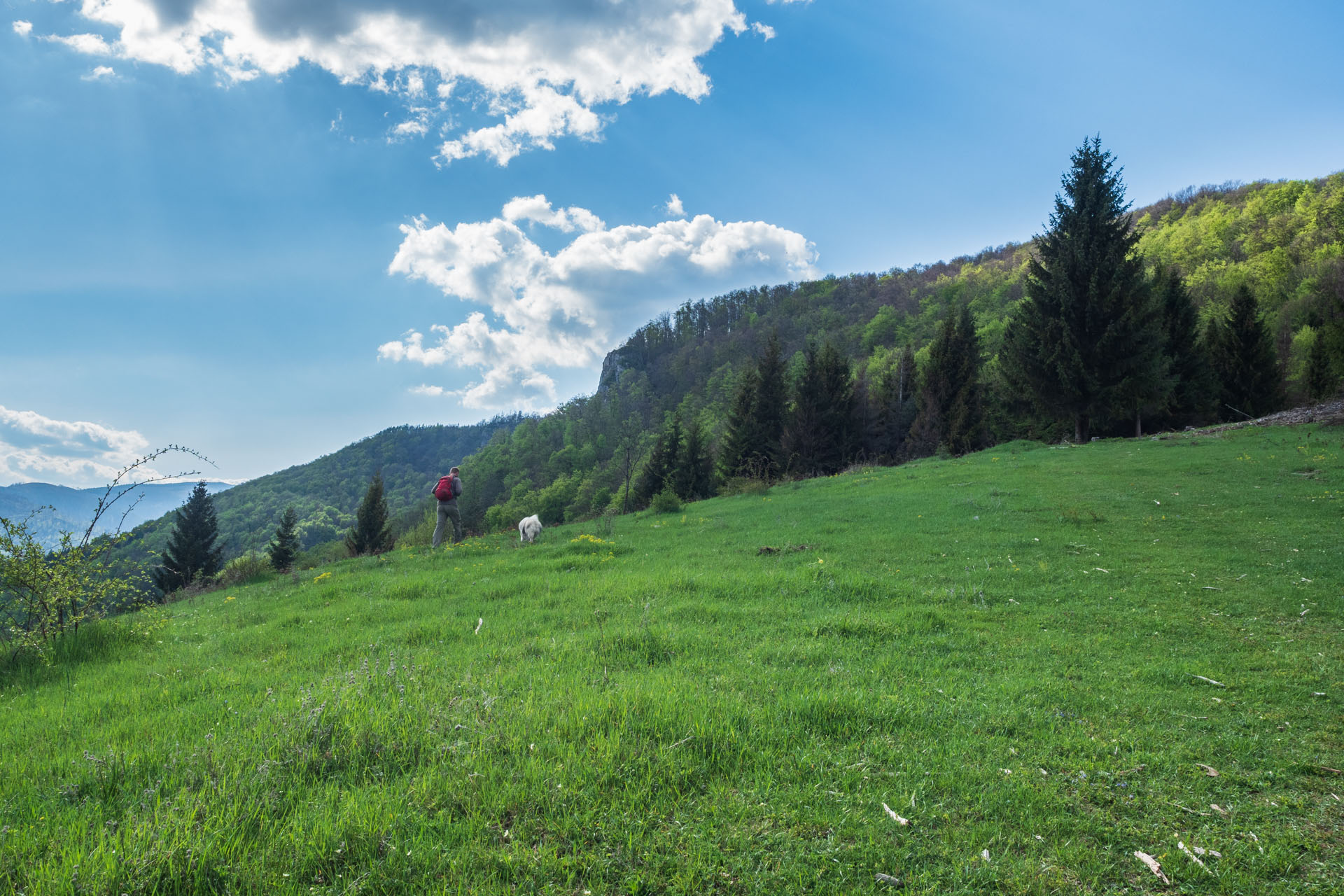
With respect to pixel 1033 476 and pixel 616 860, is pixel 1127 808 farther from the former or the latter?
pixel 1033 476

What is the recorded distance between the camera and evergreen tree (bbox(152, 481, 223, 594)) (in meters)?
42.8

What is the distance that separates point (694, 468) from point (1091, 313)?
23.9 meters

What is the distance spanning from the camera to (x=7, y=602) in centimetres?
623

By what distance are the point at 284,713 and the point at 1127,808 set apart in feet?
17.3

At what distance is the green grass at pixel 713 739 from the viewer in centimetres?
257

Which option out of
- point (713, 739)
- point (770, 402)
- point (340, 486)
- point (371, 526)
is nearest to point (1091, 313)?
point (770, 402)

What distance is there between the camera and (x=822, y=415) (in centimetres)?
3934

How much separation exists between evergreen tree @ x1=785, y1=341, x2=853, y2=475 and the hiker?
2485 cm

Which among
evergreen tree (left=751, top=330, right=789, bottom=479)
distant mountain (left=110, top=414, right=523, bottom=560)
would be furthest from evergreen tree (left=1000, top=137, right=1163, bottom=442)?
distant mountain (left=110, top=414, right=523, bottom=560)

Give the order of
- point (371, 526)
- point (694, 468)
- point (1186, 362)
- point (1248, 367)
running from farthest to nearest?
point (371, 526)
point (694, 468)
point (1248, 367)
point (1186, 362)

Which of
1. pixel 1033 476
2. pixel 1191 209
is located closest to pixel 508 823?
pixel 1033 476

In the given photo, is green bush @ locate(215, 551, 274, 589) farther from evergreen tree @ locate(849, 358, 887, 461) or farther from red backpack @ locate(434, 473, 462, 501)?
evergreen tree @ locate(849, 358, 887, 461)

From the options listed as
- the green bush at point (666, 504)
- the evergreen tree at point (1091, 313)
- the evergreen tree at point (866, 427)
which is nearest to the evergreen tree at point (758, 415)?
the evergreen tree at point (866, 427)

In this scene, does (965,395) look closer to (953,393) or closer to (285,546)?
(953,393)
